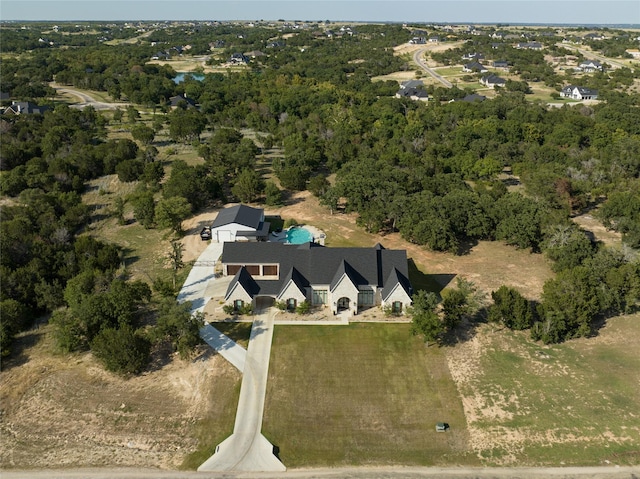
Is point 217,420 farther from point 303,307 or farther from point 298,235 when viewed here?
point 298,235

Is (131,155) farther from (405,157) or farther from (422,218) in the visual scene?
(422,218)

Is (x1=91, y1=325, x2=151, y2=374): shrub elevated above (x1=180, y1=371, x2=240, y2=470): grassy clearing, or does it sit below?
above

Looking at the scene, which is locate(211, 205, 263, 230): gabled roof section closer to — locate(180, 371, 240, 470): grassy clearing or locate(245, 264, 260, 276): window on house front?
locate(245, 264, 260, 276): window on house front

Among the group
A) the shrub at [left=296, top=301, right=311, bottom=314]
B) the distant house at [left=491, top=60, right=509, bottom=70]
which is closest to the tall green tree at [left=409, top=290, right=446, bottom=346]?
the shrub at [left=296, top=301, right=311, bottom=314]

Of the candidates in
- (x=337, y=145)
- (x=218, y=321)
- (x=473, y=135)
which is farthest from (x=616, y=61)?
(x=218, y=321)

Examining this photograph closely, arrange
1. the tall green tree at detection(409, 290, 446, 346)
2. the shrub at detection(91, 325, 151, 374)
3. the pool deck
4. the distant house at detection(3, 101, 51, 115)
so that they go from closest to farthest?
the shrub at detection(91, 325, 151, 374) < the tall green tree at detection(409, 290, 446, 346) < the pool deck < the distant house at detection(3, 101, 51, 115)

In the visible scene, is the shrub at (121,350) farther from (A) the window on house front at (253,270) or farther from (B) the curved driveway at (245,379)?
(A) the window on house front at (253,270)
